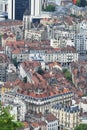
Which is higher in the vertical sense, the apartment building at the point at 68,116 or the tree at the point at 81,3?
the tree at the point at 81,3

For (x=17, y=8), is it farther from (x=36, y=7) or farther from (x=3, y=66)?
(x=3, y=66)

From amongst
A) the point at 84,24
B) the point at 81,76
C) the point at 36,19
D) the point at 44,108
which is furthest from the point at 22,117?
the point at 36,19

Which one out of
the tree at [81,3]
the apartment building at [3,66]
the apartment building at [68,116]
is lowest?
the apartment building at [3,66]

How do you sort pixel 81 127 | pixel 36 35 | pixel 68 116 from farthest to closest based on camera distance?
pixel 36 35, pixel 68 116, pixel 81 127

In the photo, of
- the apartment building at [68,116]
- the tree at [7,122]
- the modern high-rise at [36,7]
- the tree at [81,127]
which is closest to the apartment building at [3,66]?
the apartment building at [68,116]

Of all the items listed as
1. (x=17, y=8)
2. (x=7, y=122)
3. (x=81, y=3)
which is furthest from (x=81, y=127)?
(x=81, y=3)

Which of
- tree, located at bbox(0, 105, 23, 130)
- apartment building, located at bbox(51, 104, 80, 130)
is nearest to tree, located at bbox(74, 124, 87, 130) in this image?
apartment building, located at bbox(51, 104, 80, 130)

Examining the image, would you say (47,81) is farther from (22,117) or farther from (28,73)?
(22,117)

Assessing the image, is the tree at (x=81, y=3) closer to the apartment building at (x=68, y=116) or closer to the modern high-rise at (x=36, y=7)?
the modern high-rise at (x=36, y=7)
